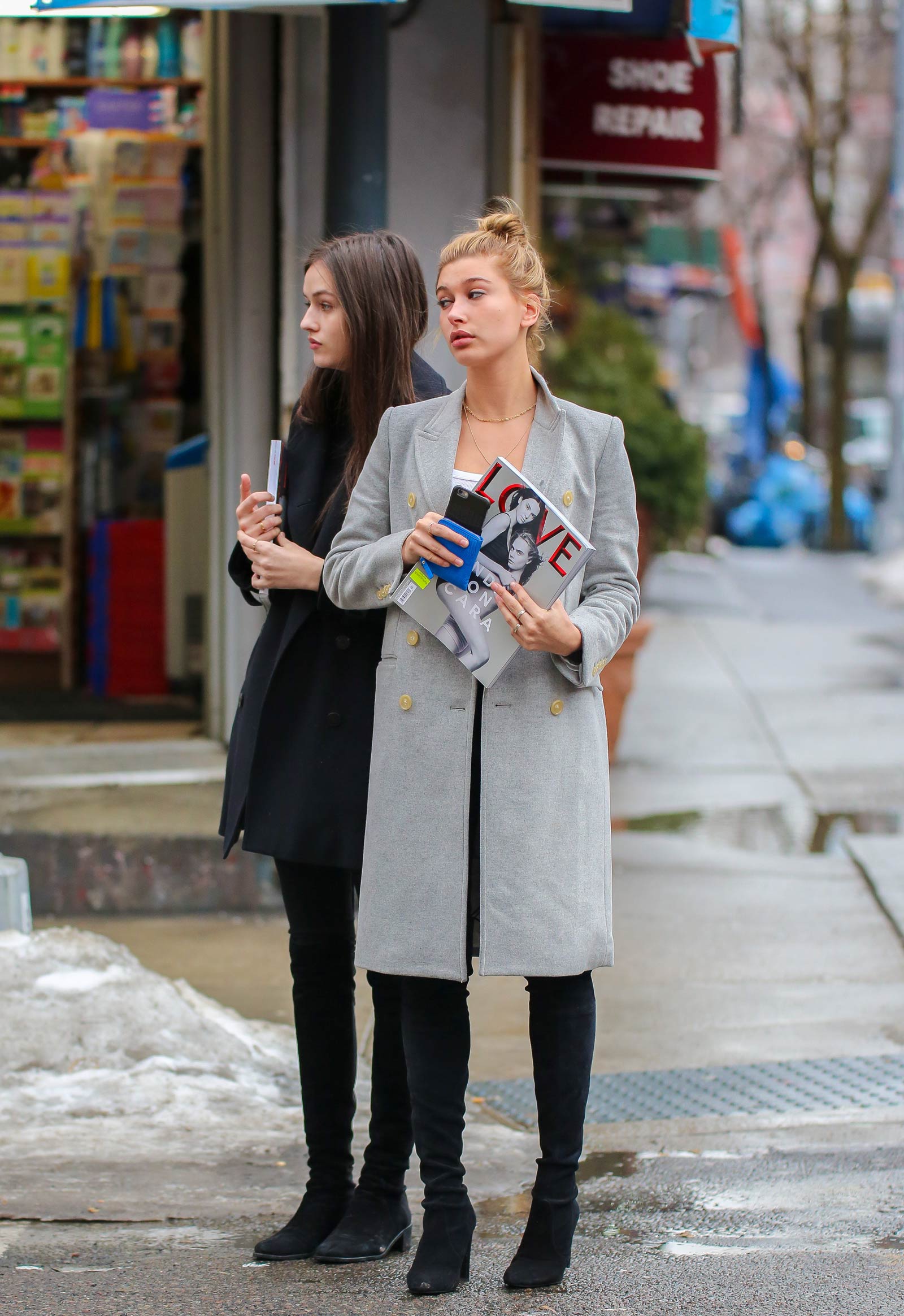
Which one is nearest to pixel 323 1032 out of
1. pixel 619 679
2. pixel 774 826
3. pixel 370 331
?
pixel 370 331

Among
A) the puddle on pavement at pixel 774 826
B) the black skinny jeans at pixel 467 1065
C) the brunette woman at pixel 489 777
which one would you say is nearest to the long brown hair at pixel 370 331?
the brunette woman at pixel 489 777

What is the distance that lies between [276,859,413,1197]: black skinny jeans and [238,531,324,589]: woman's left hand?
53 cm

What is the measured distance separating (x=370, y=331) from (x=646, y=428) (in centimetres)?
810

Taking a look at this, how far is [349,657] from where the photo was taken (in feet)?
11.1

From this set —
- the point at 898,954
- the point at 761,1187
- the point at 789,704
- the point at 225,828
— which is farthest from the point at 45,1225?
the point at 789,704

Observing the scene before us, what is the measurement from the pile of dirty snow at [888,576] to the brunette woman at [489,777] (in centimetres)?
1580

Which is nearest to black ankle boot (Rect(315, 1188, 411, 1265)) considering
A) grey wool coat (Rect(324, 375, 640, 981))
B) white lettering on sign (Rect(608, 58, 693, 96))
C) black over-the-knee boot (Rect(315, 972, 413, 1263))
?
black over-the-knee boot (Rect(315, 972, 413, 1263))

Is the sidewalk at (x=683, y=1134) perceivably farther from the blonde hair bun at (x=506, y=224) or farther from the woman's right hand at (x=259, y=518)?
the blonde hair bun at (x=506, y=224)

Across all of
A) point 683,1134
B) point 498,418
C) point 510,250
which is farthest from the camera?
point 683,1134

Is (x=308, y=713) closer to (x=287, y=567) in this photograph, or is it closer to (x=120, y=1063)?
(x=287, y=567)

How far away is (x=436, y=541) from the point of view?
3049 millimetres

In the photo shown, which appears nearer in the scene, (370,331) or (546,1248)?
(546,1248)

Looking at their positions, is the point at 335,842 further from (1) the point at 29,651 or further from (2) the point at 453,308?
(1) the point at 29,651

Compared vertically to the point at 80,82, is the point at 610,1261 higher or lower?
lower
